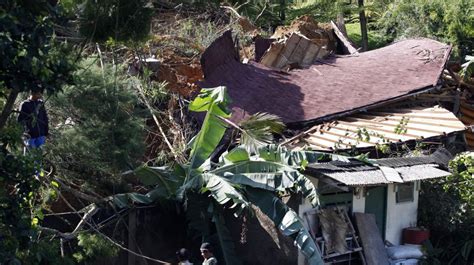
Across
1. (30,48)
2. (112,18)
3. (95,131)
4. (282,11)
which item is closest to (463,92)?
(95,131)

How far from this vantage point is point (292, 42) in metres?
17.6

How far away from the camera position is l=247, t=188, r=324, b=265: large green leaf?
1092 centimetres

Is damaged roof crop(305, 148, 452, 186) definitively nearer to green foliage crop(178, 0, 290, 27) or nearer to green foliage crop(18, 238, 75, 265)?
green foliage crop(18, 238, 75, 265)

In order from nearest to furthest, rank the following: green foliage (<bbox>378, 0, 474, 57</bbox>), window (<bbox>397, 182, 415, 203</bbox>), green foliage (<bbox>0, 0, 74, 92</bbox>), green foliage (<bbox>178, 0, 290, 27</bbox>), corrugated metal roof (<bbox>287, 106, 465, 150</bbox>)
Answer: green foliage (<bbox>0, 0, 74, 92</bbox>) < window (<bbox>397, 182, 415, 203</bbox>) < corrugated metal roof (<bbox>287, 106, 465, 150</bbox>) < green foliage (<bbox>178, 0, 290, 27</bbox>) < green foliage (<bbox>378, 0, 474, 57</bbox>)

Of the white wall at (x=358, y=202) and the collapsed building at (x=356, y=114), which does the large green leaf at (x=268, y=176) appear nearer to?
the collapsed building at (x=356, y=114)

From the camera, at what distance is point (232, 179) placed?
1157cm

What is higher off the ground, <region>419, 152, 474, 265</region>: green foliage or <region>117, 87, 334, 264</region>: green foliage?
<region>117, 87, 334, 264</region>: green foliage

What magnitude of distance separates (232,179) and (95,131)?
2.06 metres

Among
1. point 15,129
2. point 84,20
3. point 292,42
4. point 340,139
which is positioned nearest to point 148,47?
point 292,42

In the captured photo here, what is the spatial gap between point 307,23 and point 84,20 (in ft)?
37.8

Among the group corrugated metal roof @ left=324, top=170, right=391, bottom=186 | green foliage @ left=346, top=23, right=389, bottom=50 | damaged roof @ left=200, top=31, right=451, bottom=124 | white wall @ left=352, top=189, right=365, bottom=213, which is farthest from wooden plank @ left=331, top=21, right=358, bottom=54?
corrugated metal roof @ left=324, top=170, right=391, bottom=186

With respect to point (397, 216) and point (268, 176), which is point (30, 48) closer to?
point (268, 176)

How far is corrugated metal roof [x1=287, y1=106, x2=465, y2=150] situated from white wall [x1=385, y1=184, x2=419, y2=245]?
97cm

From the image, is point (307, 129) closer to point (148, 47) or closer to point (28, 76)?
point (148, 47)
